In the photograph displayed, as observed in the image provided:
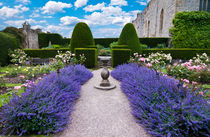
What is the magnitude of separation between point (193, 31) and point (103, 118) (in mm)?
12975

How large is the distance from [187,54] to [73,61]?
29.1 ft

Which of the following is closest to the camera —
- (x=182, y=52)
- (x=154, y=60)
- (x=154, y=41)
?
(x=154, y=60)

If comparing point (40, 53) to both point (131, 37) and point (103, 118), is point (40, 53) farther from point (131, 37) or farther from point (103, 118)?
point (103, 118)

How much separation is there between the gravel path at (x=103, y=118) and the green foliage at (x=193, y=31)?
1091cm


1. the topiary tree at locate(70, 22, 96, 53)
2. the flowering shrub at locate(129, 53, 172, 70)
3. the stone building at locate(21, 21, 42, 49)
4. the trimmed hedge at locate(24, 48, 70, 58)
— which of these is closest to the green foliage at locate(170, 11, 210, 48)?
the flowering shrub at locate(129, 53, 172, 70)

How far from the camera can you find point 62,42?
1608 cm

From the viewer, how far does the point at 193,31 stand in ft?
38.4

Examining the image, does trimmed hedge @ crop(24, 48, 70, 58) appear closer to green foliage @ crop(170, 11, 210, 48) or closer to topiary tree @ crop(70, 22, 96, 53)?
topiary tree @ crop(70, 22, 96, 53)

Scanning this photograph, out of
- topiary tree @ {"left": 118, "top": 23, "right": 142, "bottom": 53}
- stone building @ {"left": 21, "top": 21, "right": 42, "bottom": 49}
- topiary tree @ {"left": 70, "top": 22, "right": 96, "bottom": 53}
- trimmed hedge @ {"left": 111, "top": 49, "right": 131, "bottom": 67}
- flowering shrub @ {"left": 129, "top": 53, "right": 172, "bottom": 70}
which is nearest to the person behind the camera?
flowering shrub @ {"left": 129, "top": 53, "right": 172, "bottom": 70}

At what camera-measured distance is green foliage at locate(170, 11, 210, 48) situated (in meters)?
11.5

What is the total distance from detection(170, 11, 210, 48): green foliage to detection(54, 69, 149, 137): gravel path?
10.9 meters

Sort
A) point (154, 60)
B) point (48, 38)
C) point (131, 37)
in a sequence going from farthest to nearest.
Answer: point (48, 38)
point (131, 37)
point (154, 60)

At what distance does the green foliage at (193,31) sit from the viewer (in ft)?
37.8

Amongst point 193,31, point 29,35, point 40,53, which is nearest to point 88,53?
point 40,53
